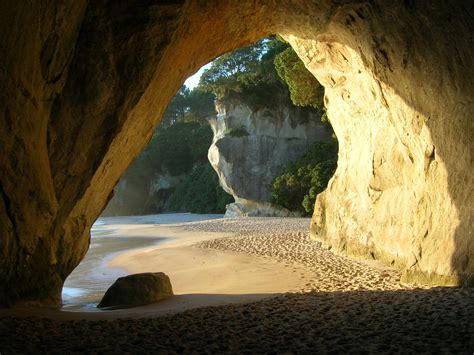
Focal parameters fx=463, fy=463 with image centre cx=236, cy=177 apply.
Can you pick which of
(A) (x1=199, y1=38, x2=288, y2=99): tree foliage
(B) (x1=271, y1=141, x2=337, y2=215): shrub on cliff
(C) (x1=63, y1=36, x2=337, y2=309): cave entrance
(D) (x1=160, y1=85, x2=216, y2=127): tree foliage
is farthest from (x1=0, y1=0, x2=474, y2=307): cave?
(D) (x1=160, y1=85, x2=216, y2=127): tree foliage

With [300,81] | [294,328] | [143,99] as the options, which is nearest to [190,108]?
[300,81]

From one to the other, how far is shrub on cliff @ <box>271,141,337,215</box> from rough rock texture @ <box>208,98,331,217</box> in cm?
351

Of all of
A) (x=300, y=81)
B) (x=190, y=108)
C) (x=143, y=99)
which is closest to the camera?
(x=143, y=99)

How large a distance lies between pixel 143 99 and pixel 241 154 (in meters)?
26.7

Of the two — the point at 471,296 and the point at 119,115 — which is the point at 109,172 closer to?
the point at 119,115

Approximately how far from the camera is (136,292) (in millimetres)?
7406

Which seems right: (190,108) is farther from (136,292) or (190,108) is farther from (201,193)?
(136,292)

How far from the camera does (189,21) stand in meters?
6.98

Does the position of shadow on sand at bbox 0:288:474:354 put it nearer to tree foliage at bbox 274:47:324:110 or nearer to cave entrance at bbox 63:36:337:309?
cave entrance at bbox 63:36:337:309

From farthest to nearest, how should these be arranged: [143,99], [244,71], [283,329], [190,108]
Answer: [190,108], [244,71], [143,99], [283,329]

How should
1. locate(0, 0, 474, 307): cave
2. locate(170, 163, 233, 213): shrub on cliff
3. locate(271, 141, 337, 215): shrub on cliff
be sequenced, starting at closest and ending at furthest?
1. locate(0, 0, 474, 307): cave
2. locate(271, 141, 337, 215): shrub on cliff
3. locate(170, 163, 233, 213): shrub on cliff

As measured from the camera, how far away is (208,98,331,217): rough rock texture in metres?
32.1

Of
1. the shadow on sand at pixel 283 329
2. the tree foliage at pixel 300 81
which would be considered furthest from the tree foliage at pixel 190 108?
the shadow on sand at pixel 283 329

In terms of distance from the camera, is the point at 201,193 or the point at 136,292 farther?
the point at 201,193
